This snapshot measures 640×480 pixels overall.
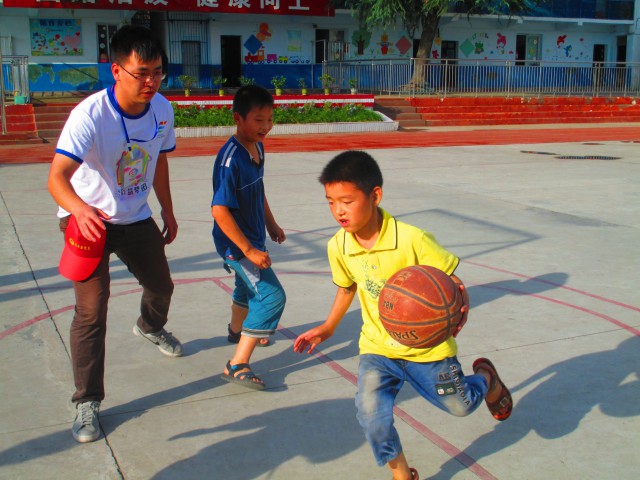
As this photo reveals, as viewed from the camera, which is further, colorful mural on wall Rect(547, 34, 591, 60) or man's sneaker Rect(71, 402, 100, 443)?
colorful mural on wall Rect(547, 34, 591, 60)

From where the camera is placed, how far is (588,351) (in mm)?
4684

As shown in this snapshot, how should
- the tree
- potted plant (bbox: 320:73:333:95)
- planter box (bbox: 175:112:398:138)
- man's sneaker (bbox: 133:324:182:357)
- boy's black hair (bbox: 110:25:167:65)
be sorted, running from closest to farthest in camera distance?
boy's black hair (bbox: 110:25:167:65) → man's sneaker (bbox: 133:324:182:357) → planter box (bbox: 175:112:398:138) → potted plant (bbox: 320:73:333:95) → the tree

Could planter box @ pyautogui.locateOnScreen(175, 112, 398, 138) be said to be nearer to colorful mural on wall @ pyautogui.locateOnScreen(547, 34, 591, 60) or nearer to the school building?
the school building

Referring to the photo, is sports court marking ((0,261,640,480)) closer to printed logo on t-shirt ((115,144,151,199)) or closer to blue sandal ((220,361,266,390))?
blue sandal ((220,361,266,390))

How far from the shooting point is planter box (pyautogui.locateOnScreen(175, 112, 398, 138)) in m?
22.2

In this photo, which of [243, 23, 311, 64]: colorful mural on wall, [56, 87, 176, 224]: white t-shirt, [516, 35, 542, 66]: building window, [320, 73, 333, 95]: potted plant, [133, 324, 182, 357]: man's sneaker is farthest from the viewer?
[516, 35, 542, 66]: building window

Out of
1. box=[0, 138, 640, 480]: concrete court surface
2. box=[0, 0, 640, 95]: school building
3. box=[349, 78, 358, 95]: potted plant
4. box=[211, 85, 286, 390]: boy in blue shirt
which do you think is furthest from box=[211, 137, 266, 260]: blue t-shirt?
box=[349, 78, 358, 95]: potted plant

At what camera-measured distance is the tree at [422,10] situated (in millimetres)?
31141

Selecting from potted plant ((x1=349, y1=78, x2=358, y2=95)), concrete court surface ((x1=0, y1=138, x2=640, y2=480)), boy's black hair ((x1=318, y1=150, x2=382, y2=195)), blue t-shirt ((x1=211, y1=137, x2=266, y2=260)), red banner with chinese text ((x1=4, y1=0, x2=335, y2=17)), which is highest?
red banner with chinese text ((x1=4, y1=0, x2=335, y2=17))

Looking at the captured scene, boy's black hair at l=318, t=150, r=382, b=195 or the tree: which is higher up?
the tree


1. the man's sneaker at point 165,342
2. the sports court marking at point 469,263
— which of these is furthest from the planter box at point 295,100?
the man's sneaker at point 165,342

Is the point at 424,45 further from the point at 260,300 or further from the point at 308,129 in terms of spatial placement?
the point at 260,300

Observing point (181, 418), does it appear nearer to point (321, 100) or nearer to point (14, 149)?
point (14, 149)

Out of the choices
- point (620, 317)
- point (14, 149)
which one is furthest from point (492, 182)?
point (14, 149)
